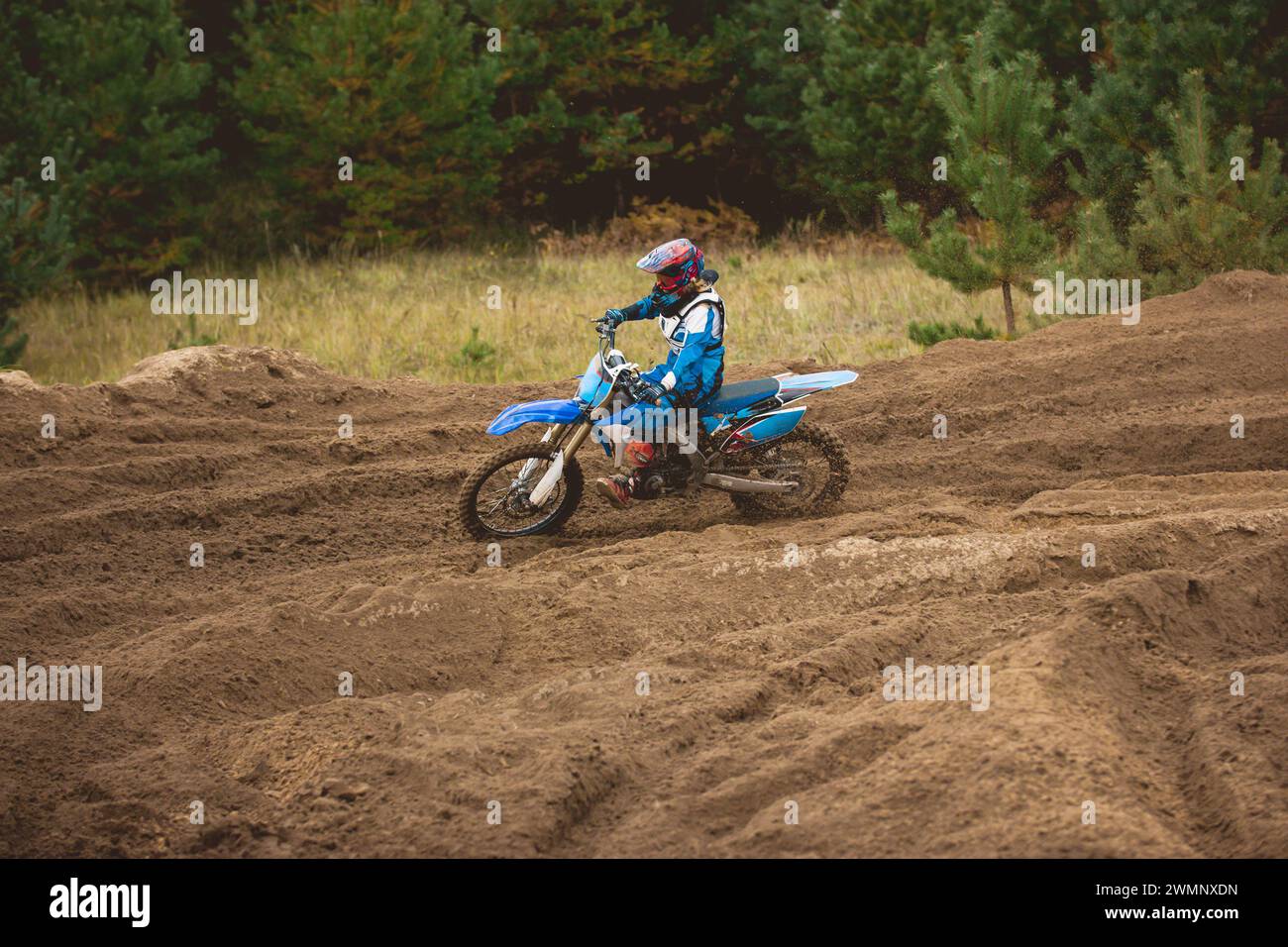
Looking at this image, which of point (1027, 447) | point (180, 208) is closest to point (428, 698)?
point (1027, 447)

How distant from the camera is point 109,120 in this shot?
18.0 m

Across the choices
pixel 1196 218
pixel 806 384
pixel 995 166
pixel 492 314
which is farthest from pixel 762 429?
pixel 492 314

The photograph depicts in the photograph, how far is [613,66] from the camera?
24016mm

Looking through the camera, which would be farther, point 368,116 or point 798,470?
point 368,116

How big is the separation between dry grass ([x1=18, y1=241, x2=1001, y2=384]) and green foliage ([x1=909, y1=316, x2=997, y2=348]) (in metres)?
0.12

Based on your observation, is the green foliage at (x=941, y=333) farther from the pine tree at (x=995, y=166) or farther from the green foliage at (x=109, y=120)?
the green foliage at (x=109, y=120)

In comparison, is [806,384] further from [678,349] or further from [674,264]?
[674,264]

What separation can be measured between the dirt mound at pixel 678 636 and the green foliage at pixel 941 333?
2793mm

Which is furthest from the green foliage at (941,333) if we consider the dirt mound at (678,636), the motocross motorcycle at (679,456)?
the motocross motorcycle at (679,456)

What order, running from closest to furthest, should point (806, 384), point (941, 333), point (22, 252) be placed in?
1. point (806, 384)
2. point (941, 333)
3. point (22, 252)

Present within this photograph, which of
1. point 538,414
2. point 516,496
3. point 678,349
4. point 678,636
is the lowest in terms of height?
point 678,636

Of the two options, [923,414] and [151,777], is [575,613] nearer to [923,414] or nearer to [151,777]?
[151,777]

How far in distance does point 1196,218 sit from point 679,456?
23.8 ft

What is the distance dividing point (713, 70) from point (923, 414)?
50.9 feet
